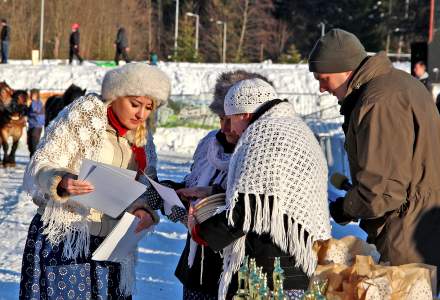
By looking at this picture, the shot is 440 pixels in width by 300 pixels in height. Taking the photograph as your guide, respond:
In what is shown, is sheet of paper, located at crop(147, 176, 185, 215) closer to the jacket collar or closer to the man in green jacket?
the man in green jacket

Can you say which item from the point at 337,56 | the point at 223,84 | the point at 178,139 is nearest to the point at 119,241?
the point at 223,84

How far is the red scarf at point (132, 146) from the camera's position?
16.9 ft

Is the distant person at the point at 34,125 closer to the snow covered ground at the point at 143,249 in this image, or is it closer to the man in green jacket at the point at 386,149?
the snow covered ground at the point at 143,249

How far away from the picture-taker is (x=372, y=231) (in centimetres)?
472

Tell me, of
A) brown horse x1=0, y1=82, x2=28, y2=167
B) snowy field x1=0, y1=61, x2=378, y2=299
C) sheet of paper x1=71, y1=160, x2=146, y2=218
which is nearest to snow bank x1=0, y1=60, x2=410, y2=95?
snowy field x1=0, y1=61, x2=378, y2=299

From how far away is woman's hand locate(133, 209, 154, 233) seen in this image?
5.02 meters

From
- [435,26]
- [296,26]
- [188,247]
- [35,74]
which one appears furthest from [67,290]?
[296,26]

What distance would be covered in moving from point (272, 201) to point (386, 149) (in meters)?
0.67

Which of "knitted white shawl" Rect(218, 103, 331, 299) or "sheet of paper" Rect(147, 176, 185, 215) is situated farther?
"sheet of paper" Rect(147, 176, 185, 215)

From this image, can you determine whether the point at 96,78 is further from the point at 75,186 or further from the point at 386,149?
the point at 386,149

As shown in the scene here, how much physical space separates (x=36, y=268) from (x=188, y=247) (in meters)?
0.76

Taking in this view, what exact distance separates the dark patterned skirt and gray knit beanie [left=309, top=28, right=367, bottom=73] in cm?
139

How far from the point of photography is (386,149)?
444 cm

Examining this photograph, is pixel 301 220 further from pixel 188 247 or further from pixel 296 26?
pixel 296 26
